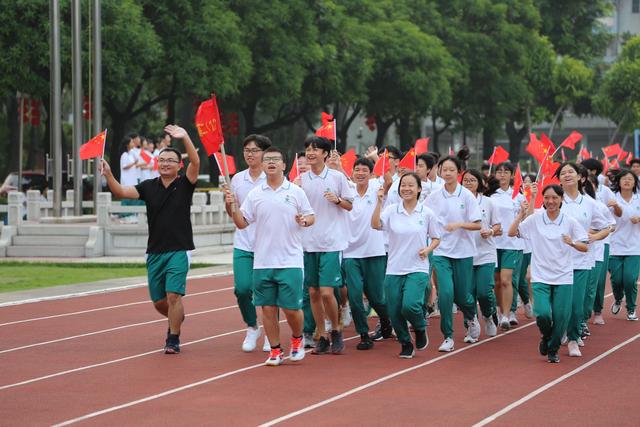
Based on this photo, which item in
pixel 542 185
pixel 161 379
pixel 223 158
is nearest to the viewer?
pixel 161 379

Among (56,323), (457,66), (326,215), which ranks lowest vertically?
(56,323)

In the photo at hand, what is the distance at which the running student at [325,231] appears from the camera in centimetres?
1233

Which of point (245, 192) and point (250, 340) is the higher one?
point (245, 192)

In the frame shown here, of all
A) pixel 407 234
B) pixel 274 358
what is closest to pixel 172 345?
pixel 274 358

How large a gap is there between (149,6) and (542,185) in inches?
1105

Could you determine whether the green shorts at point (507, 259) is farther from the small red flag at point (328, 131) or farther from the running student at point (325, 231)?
the running student at point (325, 231)

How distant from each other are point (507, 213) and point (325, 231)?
3441 millimetres

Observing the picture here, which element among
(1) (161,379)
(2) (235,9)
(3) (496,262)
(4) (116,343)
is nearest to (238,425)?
(1) (161,379)

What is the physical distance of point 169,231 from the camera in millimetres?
12414

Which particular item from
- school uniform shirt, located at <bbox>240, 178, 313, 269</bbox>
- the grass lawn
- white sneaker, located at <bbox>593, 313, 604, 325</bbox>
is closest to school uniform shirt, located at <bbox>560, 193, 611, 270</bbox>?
school uniform shirt, located at <bbox>240, 178, 313, 269</bbox>

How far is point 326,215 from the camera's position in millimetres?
12406

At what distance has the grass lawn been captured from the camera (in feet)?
69.3

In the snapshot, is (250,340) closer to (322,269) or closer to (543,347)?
(322,269)

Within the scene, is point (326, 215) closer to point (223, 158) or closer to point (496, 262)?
point (223, 158)
